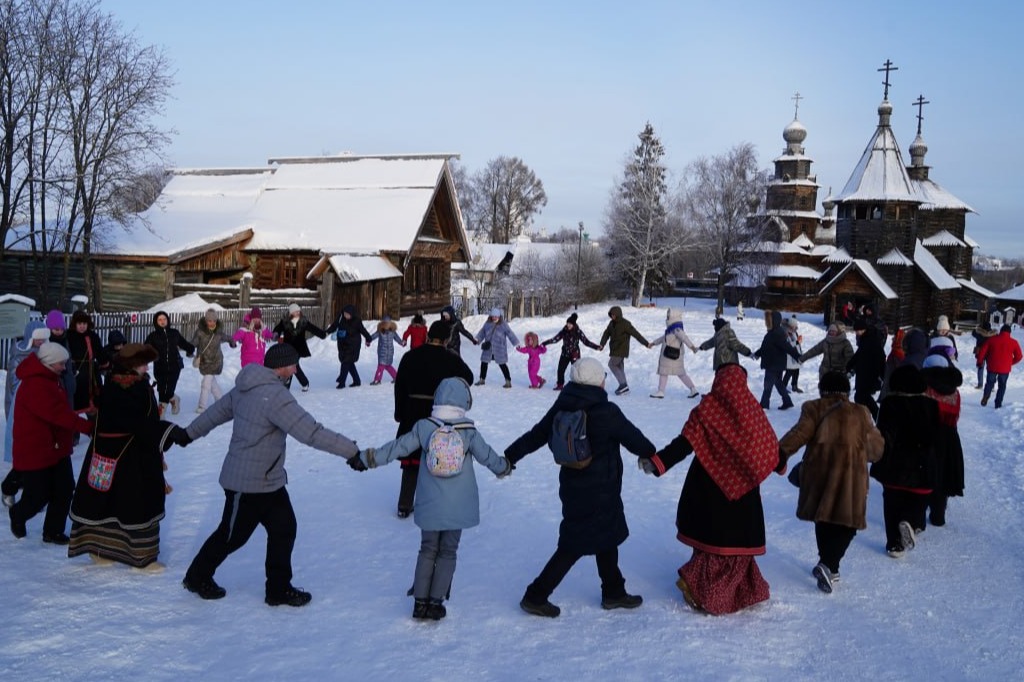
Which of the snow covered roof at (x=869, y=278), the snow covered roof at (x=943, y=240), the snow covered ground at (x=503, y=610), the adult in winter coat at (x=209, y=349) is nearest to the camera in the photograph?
the snow covered ground at (x=503, y=610)

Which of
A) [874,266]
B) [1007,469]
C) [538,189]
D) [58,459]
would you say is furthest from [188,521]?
[538,189]

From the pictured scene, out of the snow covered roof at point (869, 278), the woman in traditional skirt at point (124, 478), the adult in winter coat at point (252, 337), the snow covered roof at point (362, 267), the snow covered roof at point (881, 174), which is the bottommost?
the woman in traditional skirt at point (124, 478)

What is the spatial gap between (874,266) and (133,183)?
3617 cm

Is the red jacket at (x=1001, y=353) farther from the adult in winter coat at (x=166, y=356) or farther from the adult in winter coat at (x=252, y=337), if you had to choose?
the adult in winter coat at (x=166, y=356)

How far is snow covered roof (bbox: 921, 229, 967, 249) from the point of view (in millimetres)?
51469

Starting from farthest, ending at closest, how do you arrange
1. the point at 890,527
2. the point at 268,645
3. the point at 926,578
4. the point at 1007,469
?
1. the point at 1007,469
2. the point at 890,527
3. the point at 926,578
4. the point at 268,645

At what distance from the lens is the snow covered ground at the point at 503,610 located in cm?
440

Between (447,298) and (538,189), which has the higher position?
(538,189)

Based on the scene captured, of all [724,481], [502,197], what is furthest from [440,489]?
[502,197]

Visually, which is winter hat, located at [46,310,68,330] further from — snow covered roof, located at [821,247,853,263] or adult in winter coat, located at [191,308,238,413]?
snow covered roof, located at [821,247,853,263]

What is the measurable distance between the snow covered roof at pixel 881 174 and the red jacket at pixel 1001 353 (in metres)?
31.1

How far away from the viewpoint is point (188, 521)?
6.98m

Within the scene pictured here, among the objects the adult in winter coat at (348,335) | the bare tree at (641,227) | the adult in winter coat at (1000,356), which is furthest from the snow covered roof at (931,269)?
the adult in winter coat at (348,335)

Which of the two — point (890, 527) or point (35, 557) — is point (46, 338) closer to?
point (35, 557)
